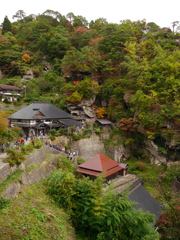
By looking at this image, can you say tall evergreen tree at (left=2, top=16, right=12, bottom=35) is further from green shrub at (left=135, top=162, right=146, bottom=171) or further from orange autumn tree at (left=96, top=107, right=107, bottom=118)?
green shrub at (left=135, top=162, right=146, bottom=171)

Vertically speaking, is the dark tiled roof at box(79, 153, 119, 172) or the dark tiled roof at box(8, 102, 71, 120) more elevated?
the dark tiled roof at box(8, 102, 71, 120)

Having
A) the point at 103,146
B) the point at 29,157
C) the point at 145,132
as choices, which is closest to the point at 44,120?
the point at 103,146

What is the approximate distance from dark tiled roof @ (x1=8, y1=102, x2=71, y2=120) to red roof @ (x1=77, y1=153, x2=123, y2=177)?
1218 cm

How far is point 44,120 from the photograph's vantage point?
98.5 feet

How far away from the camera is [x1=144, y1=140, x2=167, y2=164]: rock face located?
2736 cm

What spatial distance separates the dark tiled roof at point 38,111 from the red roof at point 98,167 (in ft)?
40.0

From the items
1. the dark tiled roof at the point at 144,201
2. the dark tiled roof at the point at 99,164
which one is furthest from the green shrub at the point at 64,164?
the dark tiled roof at the point at 144,201

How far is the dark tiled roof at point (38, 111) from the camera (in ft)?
→ 94.6

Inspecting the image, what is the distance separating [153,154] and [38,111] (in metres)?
19.4

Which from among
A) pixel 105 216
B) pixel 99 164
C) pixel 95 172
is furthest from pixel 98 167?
pixel 105 216

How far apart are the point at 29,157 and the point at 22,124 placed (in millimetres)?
13744

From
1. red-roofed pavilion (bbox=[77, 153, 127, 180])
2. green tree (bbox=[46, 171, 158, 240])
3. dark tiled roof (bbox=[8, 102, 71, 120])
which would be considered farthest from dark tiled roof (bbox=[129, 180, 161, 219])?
dark tiled roof (bbox=[8, 102, 71, 120])

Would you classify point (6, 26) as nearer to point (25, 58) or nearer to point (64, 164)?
point (25, 58)

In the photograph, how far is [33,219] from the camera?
32.6 ft
